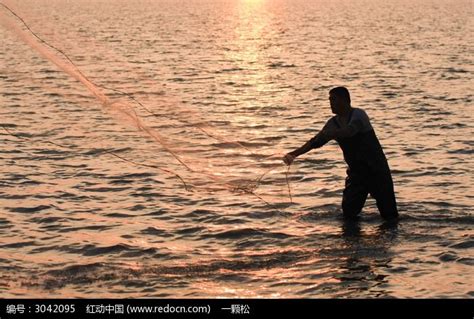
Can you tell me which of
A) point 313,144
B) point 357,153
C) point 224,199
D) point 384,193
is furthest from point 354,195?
point 224,199

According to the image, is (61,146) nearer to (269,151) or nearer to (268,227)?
(269,151)

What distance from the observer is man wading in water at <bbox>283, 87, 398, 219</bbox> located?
14.0 metres

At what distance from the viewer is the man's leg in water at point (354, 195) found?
14656 millimetres

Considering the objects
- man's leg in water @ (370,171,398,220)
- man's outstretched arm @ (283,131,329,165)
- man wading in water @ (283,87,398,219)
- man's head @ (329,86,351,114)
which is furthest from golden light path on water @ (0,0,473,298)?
man's head @ (329,86,351,114)

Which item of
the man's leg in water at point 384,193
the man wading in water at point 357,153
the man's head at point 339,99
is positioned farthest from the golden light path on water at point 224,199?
the man's head at point 339,99

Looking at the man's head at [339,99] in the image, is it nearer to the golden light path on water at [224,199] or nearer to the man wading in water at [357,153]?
the man wading in water at [357,153]

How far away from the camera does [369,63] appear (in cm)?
4912

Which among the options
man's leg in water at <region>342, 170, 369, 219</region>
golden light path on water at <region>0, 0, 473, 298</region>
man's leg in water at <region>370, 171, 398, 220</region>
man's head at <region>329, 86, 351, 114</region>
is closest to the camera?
golden light path on water at <region>0, 0, 473, 298</region>

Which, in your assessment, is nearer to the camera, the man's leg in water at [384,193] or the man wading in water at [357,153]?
the man wading in water at [357,153]

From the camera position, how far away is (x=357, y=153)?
14.4 m

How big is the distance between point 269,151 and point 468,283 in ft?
Answer: 36.0

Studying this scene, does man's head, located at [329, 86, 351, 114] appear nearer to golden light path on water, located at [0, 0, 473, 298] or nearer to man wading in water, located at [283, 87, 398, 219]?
man wading in water, located at [283, 87, 398, 219]

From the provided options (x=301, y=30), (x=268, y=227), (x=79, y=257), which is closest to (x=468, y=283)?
(x=268, y=227)

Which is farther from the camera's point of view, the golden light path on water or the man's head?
the man's head
